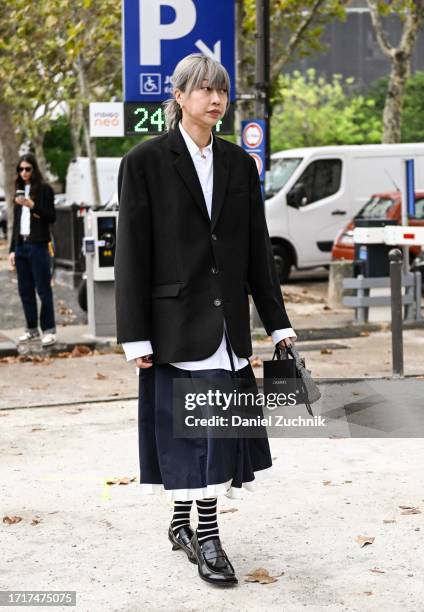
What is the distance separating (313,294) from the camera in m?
19.0

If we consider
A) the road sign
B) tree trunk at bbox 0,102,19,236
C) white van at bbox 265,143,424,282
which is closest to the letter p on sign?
the road sign

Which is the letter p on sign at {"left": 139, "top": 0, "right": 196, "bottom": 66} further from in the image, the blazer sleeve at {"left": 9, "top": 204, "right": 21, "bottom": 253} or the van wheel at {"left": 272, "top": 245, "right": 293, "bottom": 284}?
the van wheel at {"left": 272, "top": 245, "right": 293, "bottom": 284}

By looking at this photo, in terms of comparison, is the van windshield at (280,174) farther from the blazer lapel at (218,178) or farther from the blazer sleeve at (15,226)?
the blazer lapel at (218,178)

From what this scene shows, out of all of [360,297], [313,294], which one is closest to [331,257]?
[313,294]

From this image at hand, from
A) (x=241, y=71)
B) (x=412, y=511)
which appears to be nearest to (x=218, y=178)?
(x=412, y=511)

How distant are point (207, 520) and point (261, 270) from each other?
1.03 metres

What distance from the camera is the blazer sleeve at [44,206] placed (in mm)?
11852

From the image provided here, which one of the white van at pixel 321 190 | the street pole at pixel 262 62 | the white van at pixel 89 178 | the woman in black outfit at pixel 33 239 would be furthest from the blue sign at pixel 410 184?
the white van at pixel 89 178


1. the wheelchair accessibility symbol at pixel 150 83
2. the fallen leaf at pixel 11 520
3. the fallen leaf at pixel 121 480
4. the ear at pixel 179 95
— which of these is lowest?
the fallen leaf at pixel 121 480

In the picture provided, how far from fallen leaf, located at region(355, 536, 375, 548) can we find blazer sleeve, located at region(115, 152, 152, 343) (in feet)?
4.40

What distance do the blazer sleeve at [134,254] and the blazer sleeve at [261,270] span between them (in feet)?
1.51

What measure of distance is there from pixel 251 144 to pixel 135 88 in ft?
6.05

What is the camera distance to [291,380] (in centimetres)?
501

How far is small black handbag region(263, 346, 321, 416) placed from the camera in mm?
5000
